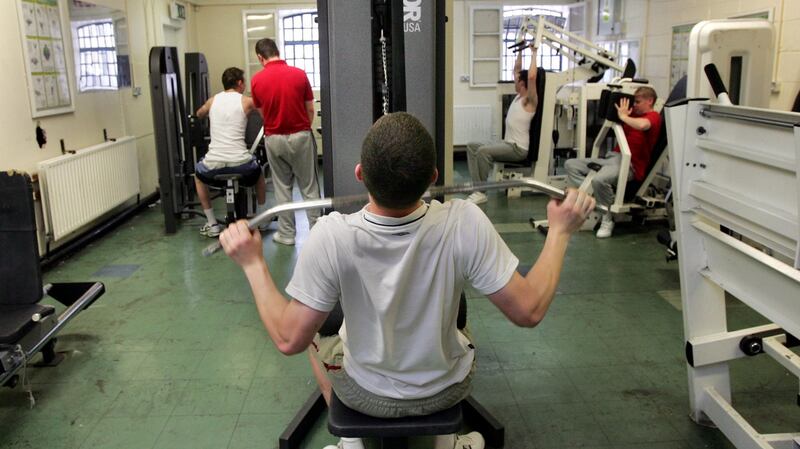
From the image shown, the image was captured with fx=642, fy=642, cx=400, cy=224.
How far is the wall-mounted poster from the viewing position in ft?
14.3

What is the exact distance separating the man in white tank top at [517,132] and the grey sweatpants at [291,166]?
5.90ft

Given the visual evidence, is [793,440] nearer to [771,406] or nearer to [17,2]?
[771,406]

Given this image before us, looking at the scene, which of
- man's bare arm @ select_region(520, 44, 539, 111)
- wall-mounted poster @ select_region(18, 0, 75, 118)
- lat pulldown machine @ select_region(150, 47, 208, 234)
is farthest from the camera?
man's bare arm @ select_region(520, 44, 539, 111)

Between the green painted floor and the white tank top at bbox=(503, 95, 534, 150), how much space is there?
2.10 metres

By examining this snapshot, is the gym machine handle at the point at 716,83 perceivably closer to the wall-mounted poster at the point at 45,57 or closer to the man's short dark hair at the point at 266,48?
the man's short dark hair at the point at 266,48

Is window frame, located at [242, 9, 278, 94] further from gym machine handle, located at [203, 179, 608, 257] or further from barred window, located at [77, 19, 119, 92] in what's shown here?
gym machine handle, located at [203, 179, 608, 257]

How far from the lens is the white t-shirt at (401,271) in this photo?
1.45 meters

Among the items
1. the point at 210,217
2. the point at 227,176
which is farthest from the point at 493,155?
the point at 210,217

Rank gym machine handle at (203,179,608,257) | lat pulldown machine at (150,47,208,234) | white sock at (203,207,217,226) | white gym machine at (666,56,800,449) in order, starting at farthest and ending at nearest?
white sock at (203,207,217,226)
lat pulldown machine at (150,47,208,234)
white gym machine at (666,56,800,449)
gym machine handle at (203,179,608,257)

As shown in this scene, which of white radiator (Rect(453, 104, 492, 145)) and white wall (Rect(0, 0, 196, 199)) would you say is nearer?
white wall (Rect(0, 0, 196, 199))

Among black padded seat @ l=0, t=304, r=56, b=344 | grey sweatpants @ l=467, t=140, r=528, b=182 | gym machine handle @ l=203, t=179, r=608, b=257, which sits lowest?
black padded seat @ l=0, t=304, r=56, b=344

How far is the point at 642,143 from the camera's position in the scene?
5004 millimetres

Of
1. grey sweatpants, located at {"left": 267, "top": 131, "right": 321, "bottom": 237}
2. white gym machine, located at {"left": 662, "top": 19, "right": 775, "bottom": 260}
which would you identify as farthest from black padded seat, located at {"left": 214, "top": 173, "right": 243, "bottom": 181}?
white gym machine, located at {"left": 662, "top": 19, "right": 775, "bottom": 260}

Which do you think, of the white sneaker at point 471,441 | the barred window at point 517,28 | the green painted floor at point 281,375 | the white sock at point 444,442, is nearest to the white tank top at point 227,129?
the green painted floor at point 281,375
